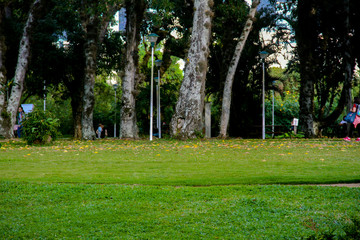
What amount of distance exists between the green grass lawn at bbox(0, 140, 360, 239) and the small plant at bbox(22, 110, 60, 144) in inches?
278

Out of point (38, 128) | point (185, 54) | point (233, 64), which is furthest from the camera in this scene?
point (185, 54)

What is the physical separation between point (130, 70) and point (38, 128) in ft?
24.1

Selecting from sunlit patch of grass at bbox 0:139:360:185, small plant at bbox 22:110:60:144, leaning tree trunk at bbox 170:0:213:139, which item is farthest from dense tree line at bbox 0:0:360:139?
sunlit patch of grass at bbox 0:139:360:185

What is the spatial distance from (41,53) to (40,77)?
120 inches

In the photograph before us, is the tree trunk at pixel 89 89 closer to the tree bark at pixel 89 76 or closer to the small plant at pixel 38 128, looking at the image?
the tree bark at pixel 89 76

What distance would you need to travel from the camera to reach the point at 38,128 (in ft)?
55.2

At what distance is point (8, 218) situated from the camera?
5238mm

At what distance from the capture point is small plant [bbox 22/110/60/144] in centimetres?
1677

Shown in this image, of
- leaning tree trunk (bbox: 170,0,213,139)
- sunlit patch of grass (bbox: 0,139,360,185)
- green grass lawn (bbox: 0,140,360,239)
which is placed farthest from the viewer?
leaning tree trunk (bbox: 170,0,213,139)

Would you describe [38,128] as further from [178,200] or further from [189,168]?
[178,200]

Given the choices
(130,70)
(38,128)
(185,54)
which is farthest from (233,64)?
(38,128)

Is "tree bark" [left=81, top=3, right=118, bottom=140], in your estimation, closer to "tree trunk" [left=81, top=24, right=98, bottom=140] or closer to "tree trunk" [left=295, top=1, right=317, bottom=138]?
"tree trunk" [left=81, top=24, right=98, bottom=140]

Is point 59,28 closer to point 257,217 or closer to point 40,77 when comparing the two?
point 40,77

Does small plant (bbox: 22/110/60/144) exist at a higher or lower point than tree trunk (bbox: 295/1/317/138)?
lower
